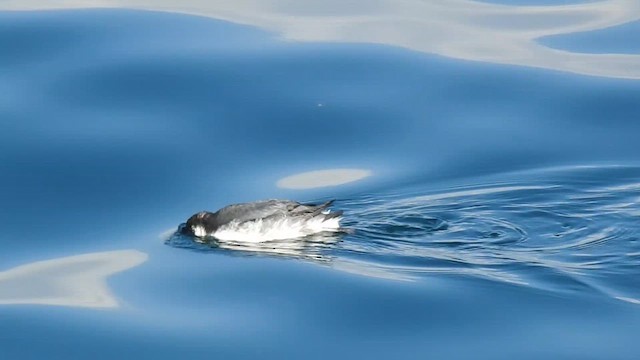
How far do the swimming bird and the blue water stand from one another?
17 centimetres

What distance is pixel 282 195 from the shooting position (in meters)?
13.8

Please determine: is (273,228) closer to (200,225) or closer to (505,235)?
(200,225)

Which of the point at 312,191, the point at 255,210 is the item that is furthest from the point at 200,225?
the point at 312,191

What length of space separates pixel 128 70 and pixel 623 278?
6031 millimetres

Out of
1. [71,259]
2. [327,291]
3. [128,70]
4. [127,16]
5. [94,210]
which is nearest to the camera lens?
[327,291]

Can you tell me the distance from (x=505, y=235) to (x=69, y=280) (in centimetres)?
362

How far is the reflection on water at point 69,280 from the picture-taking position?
452 inches

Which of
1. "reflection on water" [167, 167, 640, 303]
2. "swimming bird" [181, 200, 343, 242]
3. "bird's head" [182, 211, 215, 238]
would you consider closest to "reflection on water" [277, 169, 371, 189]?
"reflection on water" [167, 167, 640, 303]

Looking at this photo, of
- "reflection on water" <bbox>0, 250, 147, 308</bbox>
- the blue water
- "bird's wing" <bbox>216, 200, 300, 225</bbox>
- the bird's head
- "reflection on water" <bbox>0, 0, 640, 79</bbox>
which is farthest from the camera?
"reflection on water" <bbox>0, 0, 640, 79</bbox>

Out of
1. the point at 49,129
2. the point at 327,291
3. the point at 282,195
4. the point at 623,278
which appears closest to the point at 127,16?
the point at 49,129

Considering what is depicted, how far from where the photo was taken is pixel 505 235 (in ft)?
41.7

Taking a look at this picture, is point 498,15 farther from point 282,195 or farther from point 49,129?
point 49,129

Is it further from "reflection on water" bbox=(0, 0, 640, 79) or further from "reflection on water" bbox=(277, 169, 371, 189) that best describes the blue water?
"reflection on water" bbox=(0, 0, 640, 79)

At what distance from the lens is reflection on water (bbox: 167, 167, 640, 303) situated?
11.8 metres
